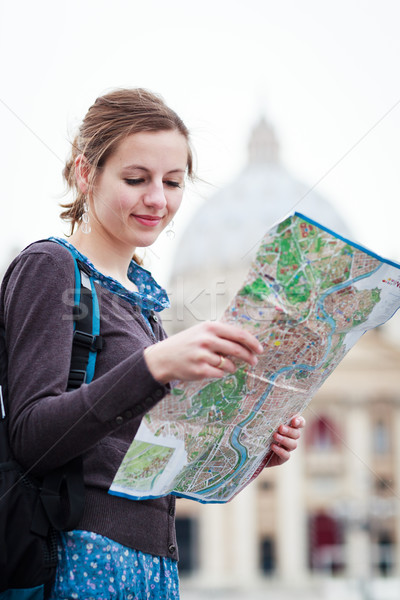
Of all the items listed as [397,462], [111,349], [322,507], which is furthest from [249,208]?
[111,349]

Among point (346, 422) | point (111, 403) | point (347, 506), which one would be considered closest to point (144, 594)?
→ point (111, 403)

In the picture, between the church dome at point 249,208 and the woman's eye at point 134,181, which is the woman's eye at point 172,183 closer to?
the woman's eye at point 134,181

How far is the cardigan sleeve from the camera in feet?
3.37

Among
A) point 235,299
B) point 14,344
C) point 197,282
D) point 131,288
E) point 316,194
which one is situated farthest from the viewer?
point 316,194

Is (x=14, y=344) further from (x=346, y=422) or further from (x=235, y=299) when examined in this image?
(x=346, y=422)

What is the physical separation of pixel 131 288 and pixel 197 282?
104 ft

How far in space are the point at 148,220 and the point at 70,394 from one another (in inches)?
12.4

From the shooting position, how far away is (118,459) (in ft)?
3.77

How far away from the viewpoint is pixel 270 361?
42.5 inches

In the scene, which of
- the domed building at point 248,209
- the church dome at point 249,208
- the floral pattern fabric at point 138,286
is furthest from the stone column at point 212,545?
the floral pattern fabric at point 138,286

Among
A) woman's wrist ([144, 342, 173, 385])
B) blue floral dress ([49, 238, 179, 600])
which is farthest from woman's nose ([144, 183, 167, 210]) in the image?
blue floral dress ([49, 238, 179, 600])

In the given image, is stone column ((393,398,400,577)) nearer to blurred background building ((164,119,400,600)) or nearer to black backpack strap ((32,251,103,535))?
blurred background building ((164,119,400,600))

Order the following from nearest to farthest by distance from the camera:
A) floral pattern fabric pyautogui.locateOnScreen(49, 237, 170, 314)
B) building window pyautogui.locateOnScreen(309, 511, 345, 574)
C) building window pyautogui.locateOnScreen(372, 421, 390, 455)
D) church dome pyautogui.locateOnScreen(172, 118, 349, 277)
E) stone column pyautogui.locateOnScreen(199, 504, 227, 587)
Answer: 1. floral pattern fabric pyautogui.locateOnScreen(49, 237, 170, 314)
2. building window pyautogui.locateOnScreen(309, 511, 345, 574)
3. stone column pyautogui.locateOnScreen(199, 504, 227, 587)
4. building window pyautogui.locateOnScreen(372, 421, 390, 455)
5. church dome pyautogui.locateOnScreen(172, 118, 349, 277)

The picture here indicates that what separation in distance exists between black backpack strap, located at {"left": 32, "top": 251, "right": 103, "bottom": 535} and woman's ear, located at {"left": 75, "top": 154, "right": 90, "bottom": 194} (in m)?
0.14
